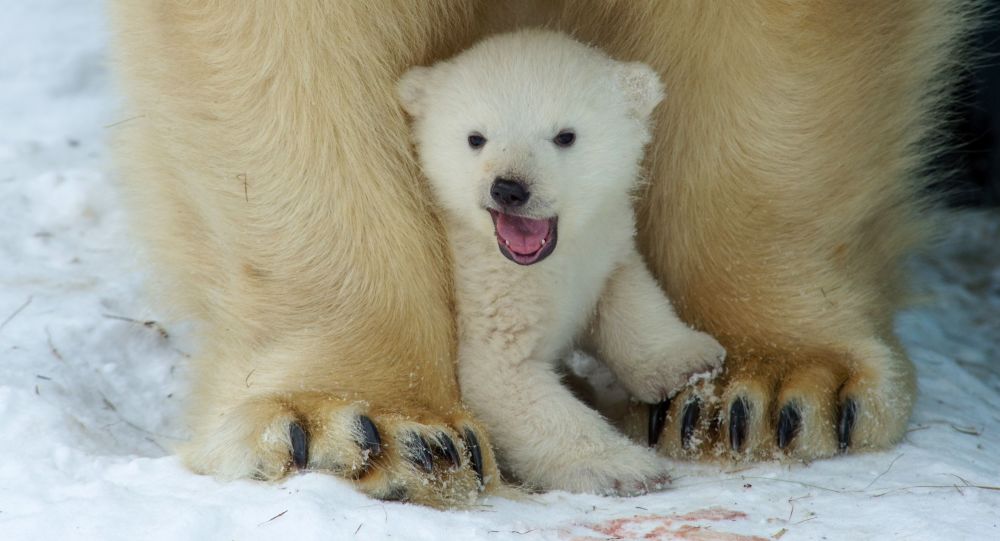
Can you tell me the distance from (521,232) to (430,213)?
363 millimetres

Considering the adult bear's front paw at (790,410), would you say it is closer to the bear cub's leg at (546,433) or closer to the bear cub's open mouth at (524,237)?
the bear cub's leg at (546,433)

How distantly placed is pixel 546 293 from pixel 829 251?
777mm

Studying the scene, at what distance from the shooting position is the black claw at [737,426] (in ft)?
9.53

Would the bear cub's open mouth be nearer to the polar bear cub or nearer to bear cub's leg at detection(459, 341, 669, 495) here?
the polar bear cub

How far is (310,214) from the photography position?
2.86 metres

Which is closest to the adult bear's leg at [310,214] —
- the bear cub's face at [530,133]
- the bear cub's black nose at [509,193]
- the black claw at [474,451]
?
the black claw at [474,451]

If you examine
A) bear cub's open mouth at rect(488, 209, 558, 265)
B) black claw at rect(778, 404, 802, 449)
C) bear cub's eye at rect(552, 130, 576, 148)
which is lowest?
black claw at rect(778, 404, 802, 449)

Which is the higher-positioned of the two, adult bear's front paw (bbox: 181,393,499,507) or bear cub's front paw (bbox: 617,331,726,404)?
bear cub's front paw (bbox: 617,331,726,404)

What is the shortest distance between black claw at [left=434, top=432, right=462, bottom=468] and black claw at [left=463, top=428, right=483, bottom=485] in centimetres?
3

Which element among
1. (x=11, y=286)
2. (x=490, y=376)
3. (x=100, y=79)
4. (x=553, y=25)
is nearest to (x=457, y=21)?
(x=553, y=25)

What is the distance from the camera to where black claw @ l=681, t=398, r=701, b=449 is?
2951 mm

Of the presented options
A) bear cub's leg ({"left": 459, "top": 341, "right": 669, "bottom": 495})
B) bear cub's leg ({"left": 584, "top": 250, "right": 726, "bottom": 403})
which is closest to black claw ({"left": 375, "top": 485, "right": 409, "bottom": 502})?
bear cub's leg ({"left": 459, "top": 341, "right": 669, "bottom": 495})

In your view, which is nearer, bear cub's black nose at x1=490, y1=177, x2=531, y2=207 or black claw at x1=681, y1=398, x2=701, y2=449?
bear cub's black nose at x1=490, y1=177, x2=531, y2=207

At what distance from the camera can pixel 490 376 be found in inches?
110
